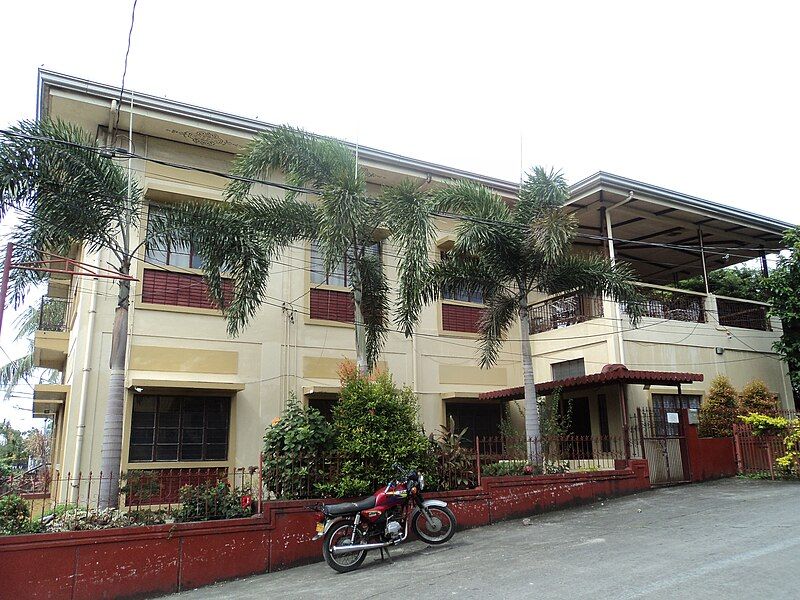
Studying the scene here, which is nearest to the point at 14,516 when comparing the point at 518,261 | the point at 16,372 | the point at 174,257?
the point at 174,257

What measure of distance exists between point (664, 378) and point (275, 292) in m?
8.96

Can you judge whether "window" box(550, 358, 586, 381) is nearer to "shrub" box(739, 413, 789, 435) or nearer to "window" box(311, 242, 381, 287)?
"shrub" box(739, 413, 789, 435)

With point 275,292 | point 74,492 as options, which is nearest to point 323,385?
point 275,292

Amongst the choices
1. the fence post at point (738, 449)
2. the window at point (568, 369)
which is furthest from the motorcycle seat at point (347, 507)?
the fence post at point (738, 449)

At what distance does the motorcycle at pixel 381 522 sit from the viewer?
28.1 ft

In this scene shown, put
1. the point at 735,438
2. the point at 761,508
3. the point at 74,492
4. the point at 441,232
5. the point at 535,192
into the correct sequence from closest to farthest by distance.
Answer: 1. the point at 761,508
2. the point at 74,492
3. the point at 535,192
4. the point at 735,438
5. the point at 441,232

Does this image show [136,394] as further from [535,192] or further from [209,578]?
[535,192]

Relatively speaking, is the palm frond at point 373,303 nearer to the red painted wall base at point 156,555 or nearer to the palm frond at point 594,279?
the palm frond at point 594,279

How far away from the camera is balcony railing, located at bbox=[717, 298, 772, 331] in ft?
58.3

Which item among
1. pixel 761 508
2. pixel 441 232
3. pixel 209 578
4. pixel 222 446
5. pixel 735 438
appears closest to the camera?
pixel 209 578

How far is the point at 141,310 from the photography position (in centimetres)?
1344

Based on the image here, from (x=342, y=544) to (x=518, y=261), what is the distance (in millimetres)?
6849

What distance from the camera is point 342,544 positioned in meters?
8.56

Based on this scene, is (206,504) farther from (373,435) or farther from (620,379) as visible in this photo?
(620,379)
